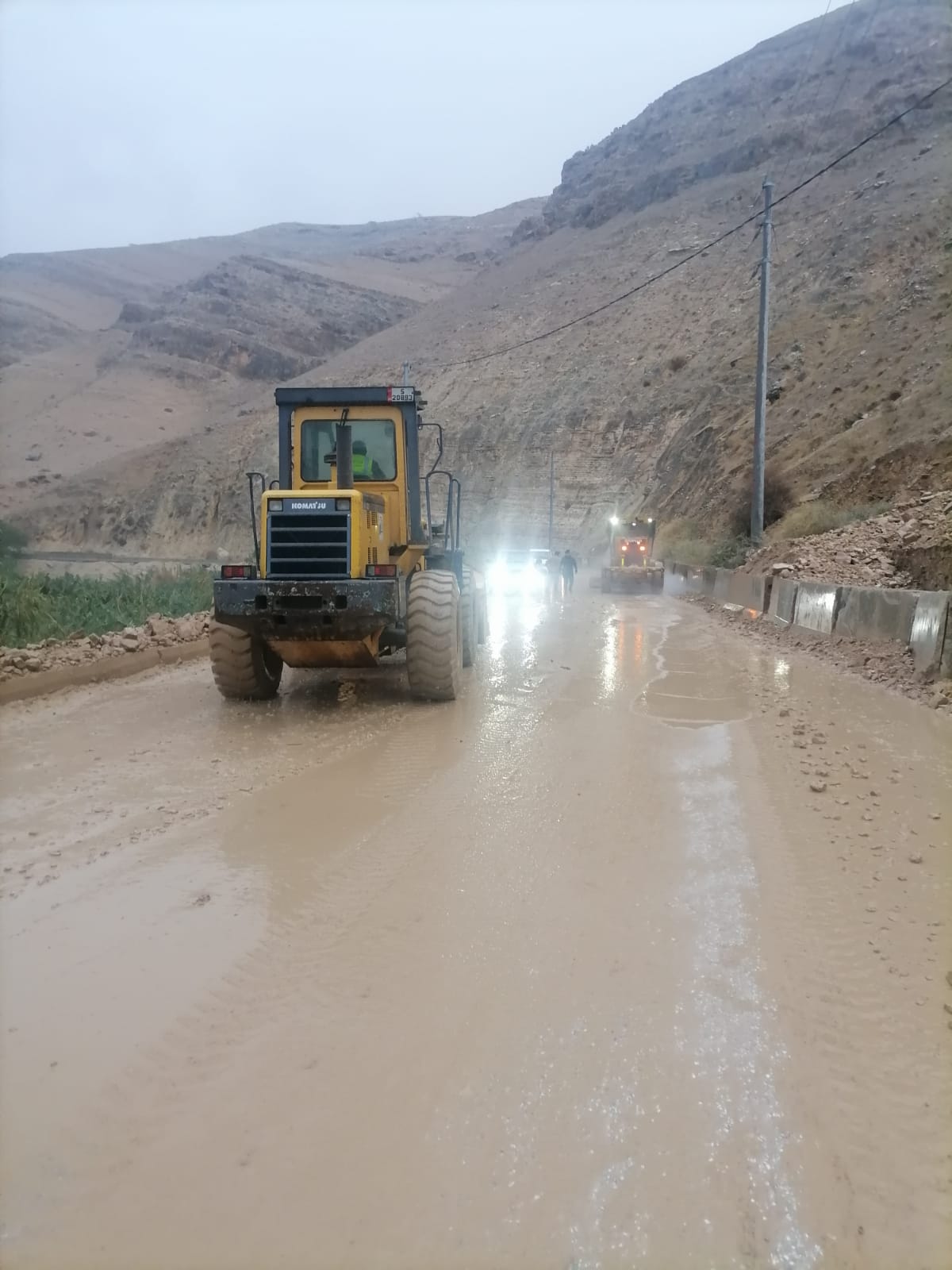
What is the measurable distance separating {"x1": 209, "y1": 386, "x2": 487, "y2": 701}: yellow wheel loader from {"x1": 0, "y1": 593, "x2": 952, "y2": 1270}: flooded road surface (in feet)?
6.15

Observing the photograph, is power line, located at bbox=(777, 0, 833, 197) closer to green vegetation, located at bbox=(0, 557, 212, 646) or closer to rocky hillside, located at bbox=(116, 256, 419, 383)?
rocky hillside, located at bbox=(116, 256, 419, 383)

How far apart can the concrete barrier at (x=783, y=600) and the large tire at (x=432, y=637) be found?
29.7ft

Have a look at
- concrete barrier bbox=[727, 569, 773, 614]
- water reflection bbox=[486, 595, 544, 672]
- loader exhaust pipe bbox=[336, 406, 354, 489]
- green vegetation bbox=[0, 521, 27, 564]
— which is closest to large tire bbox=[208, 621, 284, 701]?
loader exhaust pipe bbox=[336, 406, 354, 489]

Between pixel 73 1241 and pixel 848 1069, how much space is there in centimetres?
241

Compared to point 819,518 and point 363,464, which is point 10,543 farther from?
point 819,518

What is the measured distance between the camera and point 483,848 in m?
5.07

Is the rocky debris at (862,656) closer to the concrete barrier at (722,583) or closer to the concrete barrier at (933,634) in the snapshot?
the concrete barrier at (933,634)

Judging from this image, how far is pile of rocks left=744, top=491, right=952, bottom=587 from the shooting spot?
15.0 m

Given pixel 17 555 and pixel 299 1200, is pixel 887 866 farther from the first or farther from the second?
pixel 17 555

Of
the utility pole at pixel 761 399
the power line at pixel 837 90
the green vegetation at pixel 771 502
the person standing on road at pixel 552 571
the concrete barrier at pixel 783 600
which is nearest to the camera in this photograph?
the concrete barrier at pixel 783 600

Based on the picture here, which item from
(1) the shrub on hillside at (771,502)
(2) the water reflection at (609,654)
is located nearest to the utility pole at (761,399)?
(1) the shrub on hillside at (771,502)

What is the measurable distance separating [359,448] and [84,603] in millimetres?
6215

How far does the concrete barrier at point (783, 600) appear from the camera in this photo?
16.4m

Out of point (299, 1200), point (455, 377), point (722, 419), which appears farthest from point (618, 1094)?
point (455, 377)
